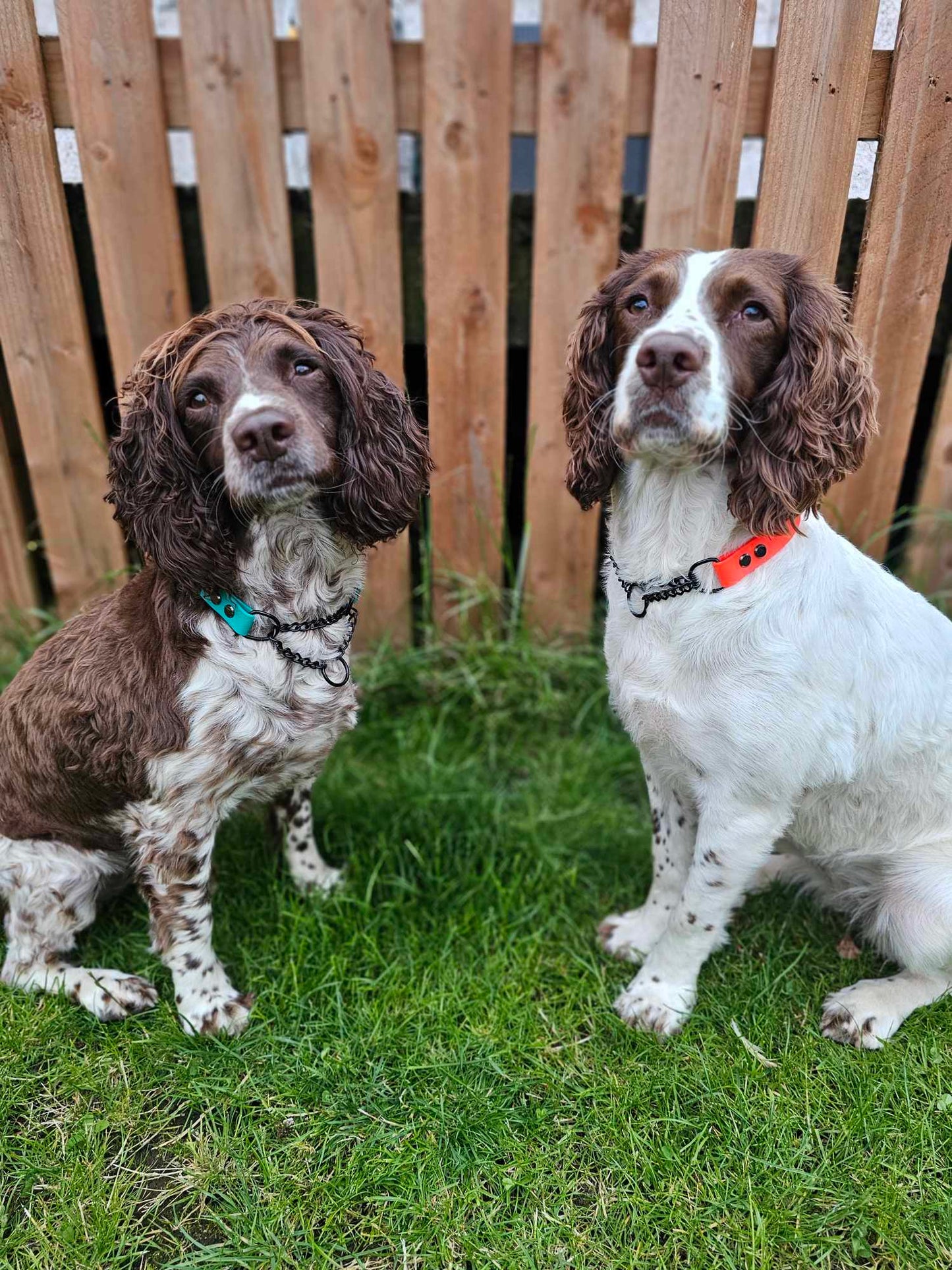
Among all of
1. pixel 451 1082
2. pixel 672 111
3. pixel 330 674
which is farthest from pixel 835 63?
pixel 451 1082

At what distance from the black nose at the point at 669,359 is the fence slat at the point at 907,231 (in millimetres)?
1175

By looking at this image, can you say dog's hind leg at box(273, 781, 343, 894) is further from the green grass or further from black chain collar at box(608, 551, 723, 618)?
black chain collar at box(608, 551, 723, 618)

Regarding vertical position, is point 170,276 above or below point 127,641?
above

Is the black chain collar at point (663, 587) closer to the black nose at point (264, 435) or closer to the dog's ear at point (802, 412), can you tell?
the dog's ear at point (802, 412)

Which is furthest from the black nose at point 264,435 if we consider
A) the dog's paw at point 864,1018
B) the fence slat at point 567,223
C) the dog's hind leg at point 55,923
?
the dog's paw at point 864,1018

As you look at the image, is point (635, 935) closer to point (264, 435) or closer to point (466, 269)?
point (264, 435)

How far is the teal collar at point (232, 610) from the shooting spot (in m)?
2.26

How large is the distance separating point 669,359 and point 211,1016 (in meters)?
1.95

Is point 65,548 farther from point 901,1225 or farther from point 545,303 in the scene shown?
point 901,1225

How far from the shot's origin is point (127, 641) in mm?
2365

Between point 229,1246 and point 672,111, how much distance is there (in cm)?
320

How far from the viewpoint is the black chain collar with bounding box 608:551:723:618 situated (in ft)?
6.95

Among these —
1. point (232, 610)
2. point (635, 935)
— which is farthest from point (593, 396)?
point (635, 935)

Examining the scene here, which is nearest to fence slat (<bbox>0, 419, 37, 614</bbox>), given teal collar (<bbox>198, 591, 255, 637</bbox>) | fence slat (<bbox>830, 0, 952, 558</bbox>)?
teal collar (<bbox>198, 591, 255, 637</bbox>)
